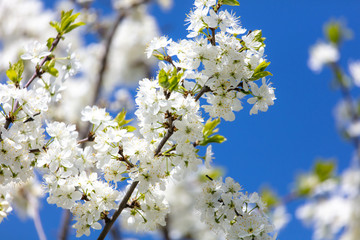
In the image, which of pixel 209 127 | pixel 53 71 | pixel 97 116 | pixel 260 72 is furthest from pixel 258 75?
pixel 53 71

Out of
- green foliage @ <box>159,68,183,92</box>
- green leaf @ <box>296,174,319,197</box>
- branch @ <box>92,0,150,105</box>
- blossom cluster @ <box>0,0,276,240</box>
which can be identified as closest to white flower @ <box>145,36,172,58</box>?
blossom cluster @ <box>0,0,276,240</box>

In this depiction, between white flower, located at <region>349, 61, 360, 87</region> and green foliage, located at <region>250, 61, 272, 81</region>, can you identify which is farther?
white flower, located at <region>349, 61, 360, 87</region>

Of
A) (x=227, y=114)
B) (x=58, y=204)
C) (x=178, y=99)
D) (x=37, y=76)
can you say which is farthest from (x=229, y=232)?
(x=37, y=76)

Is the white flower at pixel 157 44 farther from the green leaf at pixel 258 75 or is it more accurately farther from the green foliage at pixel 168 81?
the green leaf at pixel 258 75

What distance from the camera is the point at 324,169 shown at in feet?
16.8

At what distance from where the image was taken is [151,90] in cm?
149

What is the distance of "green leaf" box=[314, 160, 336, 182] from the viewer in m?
5.12

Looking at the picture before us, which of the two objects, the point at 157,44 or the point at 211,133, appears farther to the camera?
the point at 157,44

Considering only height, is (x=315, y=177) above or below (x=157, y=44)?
above

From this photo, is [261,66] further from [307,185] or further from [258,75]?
[307,185]

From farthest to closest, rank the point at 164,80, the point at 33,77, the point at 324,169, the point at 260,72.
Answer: the point at 324,169
the point at 33,77
the point at 260,72
the point at 164,80

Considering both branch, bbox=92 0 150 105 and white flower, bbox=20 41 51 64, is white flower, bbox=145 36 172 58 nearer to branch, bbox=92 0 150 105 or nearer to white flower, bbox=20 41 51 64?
white flower, bbox=20 41 51 64

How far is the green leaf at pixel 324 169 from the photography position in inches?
201

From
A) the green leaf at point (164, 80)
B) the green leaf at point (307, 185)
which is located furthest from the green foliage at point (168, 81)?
the green leaf at point (307, 185)
